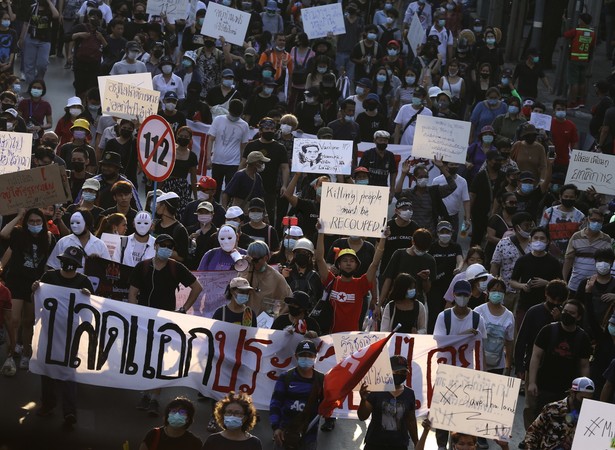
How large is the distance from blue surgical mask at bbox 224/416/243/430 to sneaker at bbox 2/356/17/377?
3550 mm

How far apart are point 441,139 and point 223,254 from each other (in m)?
5.62

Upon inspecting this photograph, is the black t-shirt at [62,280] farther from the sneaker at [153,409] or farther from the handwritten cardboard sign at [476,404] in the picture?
the handwritten cardboard sign at [476,404]

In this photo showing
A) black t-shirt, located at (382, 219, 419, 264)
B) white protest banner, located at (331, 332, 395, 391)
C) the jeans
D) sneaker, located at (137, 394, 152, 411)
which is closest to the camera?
white protest banner, located at (331, 332, 395, 391)

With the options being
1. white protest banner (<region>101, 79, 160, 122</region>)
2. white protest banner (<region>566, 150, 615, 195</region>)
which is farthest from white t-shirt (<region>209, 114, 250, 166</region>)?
white protest banner (<region>566, 150, 615, 195</region>)

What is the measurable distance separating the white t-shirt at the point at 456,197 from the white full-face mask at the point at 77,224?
5.19 m

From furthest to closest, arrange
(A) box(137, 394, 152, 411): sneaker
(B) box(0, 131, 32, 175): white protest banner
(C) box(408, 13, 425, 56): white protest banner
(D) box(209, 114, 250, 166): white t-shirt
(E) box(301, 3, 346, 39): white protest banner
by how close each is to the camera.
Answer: (C) box(408, 13, 425, 56): white protest banner → (E) box(301, 3, 346, 39): white protest banner → (D) box(209, 114, 250, 166): white t-shirt → (B) box(0, 131, 32, 175): white protest banner → (A) box(137, 394, 152, 411): sneaker

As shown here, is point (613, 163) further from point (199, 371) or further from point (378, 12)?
point (378, 12)

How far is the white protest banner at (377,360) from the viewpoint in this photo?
1191cm

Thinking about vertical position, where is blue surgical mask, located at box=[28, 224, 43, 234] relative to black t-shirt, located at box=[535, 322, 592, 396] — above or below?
above

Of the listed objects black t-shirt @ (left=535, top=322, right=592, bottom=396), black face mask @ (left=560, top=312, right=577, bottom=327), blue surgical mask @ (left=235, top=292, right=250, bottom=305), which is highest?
black face mask @ (left=560, top=312, right=577, bottom=327)

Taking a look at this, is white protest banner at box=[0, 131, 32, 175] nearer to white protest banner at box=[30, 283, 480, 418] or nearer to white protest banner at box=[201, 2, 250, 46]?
white protest banner at box=[30, 283, 480, 418]

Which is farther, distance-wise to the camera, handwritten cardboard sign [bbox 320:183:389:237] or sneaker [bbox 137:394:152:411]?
handwritten cardboard sign [bbox 320:183:389:237]

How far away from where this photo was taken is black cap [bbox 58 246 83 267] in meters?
13.0

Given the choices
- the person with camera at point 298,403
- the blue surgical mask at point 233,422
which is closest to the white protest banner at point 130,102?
the person with camera at point 298,403
